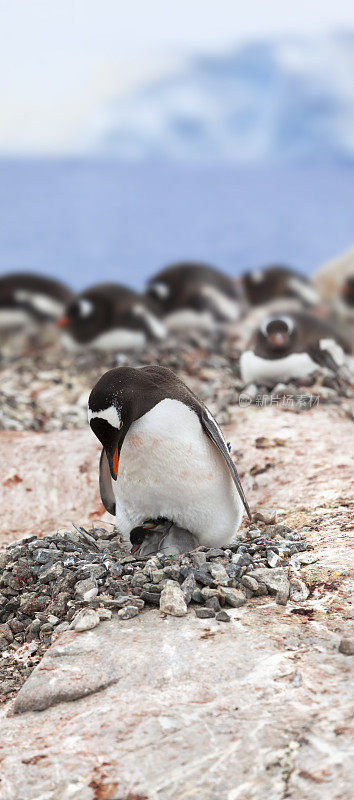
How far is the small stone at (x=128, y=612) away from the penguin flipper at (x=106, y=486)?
0.99m

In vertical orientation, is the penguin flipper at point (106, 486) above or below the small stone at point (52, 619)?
above

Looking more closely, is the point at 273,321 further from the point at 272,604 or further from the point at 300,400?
the point at 272,604

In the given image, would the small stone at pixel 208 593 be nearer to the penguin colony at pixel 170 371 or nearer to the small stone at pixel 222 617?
the small stone at pixel 222 617

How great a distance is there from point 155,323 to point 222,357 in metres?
1.29

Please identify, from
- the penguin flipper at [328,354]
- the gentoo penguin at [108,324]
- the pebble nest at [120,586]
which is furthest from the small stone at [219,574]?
the gentoo penguin at [108,324]

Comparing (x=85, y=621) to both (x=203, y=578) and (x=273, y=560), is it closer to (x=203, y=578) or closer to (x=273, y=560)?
(x=203, y=578)

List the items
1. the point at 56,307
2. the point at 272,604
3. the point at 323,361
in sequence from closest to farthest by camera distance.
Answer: the point at 272,604 → the point at 323,361 → the point at 56,307

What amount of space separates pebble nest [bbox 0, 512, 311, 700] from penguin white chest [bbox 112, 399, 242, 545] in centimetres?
16

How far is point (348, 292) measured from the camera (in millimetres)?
11297

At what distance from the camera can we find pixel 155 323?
9742 millimetres

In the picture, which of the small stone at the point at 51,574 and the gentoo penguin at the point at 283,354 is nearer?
the small stone at the point at 51,574

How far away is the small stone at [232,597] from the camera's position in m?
3.15

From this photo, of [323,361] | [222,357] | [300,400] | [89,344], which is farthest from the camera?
[89,344]

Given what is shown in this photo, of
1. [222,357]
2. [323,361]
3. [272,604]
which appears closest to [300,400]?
[323,361]
